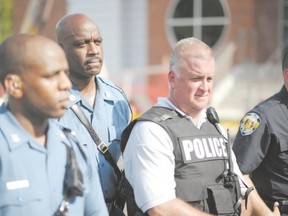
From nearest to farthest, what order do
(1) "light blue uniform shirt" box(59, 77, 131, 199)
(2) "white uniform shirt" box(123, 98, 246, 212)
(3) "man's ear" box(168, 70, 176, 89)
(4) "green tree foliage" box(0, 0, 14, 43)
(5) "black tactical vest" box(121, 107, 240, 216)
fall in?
(2) "white uniform shirt" box(123, 98, 246, 212) → (5) "black tactical vest" box(121, 107, 240, 216) → (3) "man's ear" box(168, 70, 176, 89) → (1) "light blue uniform shirt" box(59, 77, 131, 199) → (4) "green tree foliage" box(0, 0, 14, 43)

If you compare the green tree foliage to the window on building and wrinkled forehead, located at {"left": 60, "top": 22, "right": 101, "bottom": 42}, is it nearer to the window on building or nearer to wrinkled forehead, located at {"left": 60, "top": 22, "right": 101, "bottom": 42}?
the window on building

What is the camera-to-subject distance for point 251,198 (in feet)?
10.4

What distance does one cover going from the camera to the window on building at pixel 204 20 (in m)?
18.6

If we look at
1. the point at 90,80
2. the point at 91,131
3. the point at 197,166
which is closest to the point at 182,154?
the point at 197,166

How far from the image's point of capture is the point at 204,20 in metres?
18.7

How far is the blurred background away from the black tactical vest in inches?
471

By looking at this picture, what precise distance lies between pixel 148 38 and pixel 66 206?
17440mm

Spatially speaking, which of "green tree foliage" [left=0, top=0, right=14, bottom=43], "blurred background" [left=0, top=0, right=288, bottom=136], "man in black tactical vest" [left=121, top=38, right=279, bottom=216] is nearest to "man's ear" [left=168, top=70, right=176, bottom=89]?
"man in black tactical vest" [left=121, top=38, right=279, bottom=216]

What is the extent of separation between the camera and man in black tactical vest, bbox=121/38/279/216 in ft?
8.86

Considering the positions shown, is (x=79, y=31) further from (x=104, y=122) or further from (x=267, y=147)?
(x=267, y=147)

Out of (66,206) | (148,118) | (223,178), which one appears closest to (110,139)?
(148,118)

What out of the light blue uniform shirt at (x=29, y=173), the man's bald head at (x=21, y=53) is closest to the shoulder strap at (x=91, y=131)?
the light blue uniform shirt at (x=29, y=173)

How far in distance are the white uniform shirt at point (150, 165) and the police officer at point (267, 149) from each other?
2.55ft

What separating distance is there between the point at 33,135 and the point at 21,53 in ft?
1.06
